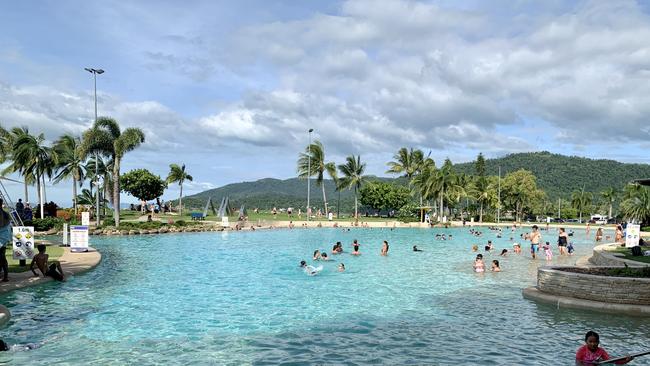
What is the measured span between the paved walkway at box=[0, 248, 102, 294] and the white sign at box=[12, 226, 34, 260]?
1.46 m

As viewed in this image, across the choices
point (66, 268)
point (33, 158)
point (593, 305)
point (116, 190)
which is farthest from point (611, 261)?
point (33, 158)

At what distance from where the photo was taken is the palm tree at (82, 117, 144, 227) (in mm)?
43406

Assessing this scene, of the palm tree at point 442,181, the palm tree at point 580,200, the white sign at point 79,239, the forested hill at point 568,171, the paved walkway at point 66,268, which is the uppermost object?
the forested hill at point 568,171

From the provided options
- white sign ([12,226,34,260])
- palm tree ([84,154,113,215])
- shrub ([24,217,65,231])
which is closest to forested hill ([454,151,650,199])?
palm tree ([84,154,113,215])

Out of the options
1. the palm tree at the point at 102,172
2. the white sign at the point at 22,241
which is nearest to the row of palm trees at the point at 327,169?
the palm tree at the point at 102,172

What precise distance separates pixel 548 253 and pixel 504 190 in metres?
73.8

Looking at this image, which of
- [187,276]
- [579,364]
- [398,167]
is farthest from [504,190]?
[579,364]

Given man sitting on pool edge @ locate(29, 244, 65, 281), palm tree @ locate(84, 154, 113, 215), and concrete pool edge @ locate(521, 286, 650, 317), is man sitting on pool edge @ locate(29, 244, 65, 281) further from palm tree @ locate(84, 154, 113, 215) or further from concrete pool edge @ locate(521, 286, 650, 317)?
palm tree @ locate(84, 154, 113, 215)

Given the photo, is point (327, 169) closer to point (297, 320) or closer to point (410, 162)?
point (410, 162)

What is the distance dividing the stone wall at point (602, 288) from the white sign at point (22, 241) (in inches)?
745

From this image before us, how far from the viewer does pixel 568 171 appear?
15025 cm

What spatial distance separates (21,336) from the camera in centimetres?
1092

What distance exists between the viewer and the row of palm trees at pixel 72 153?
143 ft

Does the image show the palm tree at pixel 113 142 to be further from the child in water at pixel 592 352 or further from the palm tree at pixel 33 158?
the child in water at pixel 592 352
